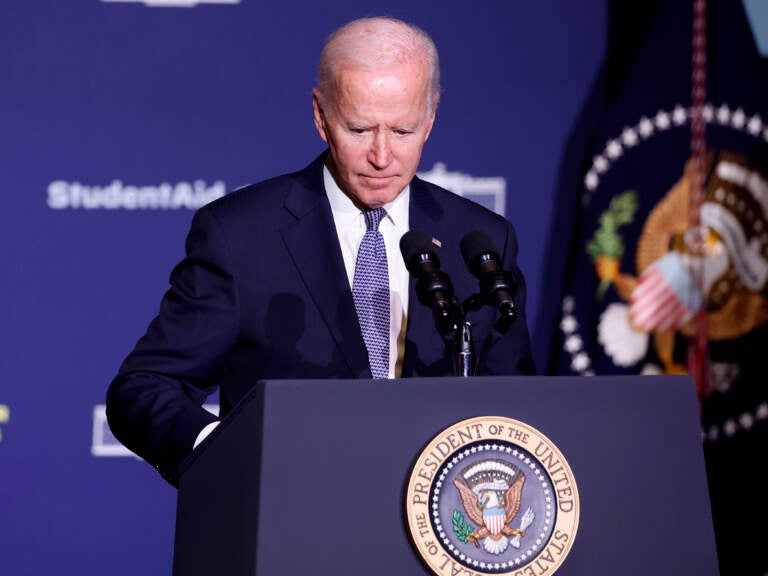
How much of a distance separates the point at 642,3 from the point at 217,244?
184 cm

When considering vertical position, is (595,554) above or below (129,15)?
below

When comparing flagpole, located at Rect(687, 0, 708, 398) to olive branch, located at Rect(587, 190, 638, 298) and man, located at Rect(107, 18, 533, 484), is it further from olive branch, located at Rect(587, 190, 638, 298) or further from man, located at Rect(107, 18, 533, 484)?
man, located at Rect(107, 18, 533, 484)

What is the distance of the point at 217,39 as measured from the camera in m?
3.36

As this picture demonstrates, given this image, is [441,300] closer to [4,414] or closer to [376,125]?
[376,125]

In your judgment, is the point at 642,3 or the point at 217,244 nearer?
the point at 217,244

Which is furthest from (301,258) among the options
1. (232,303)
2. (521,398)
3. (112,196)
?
(112,196)

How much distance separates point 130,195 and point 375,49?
1.41 meters

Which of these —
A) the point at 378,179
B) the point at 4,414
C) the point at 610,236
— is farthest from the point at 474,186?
the point at 4,414

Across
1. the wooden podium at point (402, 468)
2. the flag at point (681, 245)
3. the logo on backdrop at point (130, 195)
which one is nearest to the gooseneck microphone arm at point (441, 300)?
the wooden podium at point (402, 468)

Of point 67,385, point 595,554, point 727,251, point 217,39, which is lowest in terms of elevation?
point 595,554

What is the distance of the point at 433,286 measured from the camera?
160 centimetres

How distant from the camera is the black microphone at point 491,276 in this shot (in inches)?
62.5

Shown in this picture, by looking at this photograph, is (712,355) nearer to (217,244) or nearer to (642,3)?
(642,3)

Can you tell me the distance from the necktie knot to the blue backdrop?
3.72 ft
